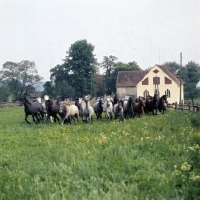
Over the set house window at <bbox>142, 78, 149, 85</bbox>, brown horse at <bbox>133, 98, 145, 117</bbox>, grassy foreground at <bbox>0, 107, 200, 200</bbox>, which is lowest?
grassy foreground at <bbox>0, 107, 200, 200</bbox>

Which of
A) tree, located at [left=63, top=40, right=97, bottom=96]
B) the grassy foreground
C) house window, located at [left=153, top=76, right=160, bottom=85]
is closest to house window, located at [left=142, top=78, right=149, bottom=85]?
house window, located at [left=153, top=76, right=160, bottom=85]

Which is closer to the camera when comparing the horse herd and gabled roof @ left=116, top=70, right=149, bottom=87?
the horse herd

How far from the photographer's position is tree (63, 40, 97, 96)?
251 feet

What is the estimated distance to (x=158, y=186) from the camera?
7480 mm

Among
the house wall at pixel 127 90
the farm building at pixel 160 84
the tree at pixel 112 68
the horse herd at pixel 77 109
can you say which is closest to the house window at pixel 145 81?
the farm building at pixel 160 84

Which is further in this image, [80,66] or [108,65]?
[108,65]

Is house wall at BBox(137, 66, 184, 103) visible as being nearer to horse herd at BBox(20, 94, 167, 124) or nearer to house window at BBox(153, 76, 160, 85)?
house window at BBox(153, 76, 160, 85)

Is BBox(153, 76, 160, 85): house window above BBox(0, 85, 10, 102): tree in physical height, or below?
above

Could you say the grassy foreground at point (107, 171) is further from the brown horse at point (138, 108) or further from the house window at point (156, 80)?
the house window at point (156, 80)

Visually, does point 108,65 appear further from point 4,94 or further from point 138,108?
point 138,108

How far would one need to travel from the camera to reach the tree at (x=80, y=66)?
76.6 meters

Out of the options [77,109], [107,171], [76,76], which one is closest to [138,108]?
[77,109]

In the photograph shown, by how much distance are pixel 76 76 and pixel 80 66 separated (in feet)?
10.3

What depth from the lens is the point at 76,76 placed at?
77.2m
